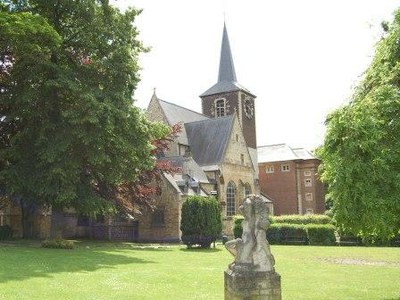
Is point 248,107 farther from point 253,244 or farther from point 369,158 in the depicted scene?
→ point 253,244

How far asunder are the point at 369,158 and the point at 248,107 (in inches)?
1857

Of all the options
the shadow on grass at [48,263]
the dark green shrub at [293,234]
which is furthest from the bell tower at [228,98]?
the shadow on grass at [48,263]

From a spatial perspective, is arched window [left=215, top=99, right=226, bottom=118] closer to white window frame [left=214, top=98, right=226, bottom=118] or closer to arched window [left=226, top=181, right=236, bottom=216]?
white window frame [left=214, top=98, right=226, bottom=118]

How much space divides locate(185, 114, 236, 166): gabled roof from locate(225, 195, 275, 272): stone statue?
3449 centimetres

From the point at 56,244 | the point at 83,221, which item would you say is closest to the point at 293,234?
the point at 83,221

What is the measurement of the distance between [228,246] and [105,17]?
718 inches

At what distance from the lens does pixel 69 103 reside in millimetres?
23219

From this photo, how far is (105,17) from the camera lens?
23.8 metres

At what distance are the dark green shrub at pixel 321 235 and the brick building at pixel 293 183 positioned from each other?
89.3 feet

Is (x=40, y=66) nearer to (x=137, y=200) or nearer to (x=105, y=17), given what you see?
(x=105, y=17)

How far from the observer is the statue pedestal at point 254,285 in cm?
825

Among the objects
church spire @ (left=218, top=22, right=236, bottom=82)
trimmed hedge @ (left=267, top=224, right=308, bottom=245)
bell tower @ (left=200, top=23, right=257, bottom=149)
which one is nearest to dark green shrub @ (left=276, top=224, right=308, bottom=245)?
trimmed hedge @ (left=267, top=224, right=308, bottom=245)

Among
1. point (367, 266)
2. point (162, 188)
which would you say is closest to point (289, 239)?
point (162, 188)

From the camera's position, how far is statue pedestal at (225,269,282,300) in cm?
825
